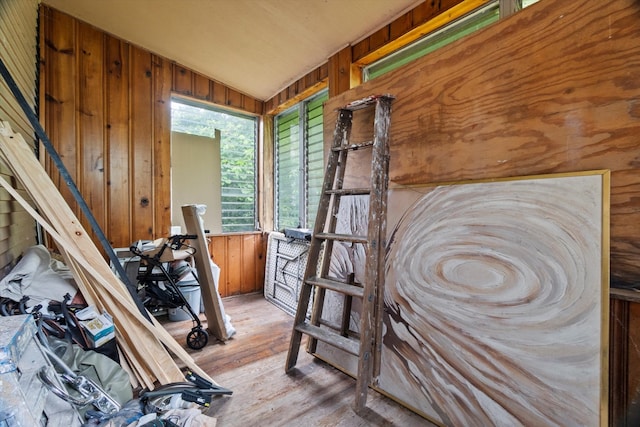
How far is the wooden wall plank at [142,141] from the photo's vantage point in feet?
9.59

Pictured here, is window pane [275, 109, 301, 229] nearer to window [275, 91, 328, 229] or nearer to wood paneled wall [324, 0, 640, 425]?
window [275, 91, 328, 229]

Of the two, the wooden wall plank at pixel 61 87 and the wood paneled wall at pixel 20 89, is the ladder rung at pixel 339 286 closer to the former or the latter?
the wood paneled wall at pixel 20 89

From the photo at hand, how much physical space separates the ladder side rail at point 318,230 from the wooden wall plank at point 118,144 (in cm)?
210

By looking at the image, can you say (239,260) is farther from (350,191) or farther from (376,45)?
(376,45)

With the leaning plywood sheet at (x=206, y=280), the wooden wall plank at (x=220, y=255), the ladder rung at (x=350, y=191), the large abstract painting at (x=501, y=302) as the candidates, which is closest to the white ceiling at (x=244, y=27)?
the ladder rung at (x=350, y=191)

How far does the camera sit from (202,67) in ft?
10.3

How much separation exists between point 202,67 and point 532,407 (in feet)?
12.4

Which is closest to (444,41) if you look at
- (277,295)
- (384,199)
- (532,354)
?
(384,199)

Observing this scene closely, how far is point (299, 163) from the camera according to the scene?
10.9ft

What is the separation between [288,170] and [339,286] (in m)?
2.18

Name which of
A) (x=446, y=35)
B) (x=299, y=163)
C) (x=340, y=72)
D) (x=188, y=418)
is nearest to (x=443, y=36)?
(x=446, y=35)

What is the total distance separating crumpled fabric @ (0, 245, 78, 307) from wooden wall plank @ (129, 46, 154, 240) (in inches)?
45.6

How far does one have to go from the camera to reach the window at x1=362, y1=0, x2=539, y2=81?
1715 mm

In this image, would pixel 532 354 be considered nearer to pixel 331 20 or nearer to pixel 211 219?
pixel 331 20
